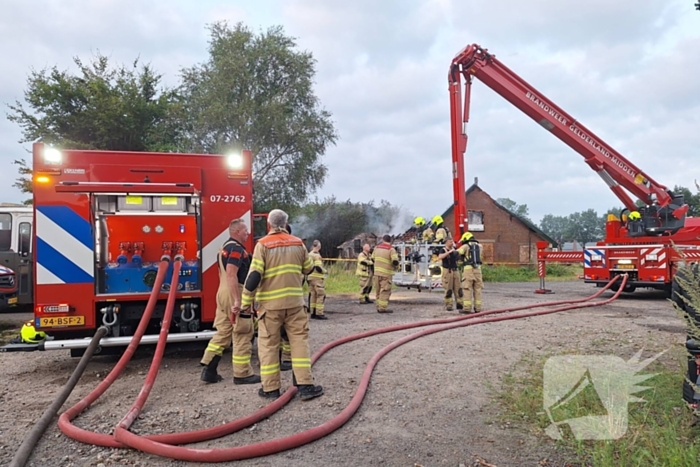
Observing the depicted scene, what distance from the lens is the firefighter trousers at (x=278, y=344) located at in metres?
4.42

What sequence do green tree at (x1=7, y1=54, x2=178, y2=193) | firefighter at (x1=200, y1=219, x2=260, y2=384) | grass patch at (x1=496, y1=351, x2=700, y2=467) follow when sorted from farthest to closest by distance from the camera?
green tree at (x1=7, y1=54, x2=178, y2=193) → firefighter at (x1=200, y1=219, x2=260, y2=384) → grass patch at (x1=496, y1=351, x2=700, y2=467)

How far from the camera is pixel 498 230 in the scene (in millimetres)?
32156

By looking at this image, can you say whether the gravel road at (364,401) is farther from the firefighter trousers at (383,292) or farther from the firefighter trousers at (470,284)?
the firefighter trousers at (383,292)

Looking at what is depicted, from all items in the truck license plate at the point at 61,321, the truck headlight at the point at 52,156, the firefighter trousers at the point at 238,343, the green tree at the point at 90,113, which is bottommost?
the firefighter trousers at the point at 238,343

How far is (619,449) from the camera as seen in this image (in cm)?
321

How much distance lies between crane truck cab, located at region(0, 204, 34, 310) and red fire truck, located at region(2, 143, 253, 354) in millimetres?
5171

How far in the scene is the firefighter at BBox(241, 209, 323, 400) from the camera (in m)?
4.42

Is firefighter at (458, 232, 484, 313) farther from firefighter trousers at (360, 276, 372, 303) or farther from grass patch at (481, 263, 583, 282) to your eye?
grass patch at (481, 263, 583, 282)

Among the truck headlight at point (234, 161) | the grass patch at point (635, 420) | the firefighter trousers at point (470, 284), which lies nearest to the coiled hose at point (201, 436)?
the grass patch at point (635, 420)

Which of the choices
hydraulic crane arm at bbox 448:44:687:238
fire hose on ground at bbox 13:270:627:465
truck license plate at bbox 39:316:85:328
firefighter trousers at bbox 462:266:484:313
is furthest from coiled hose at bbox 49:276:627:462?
hydraulic crane arm at bbox 448:44:687:238

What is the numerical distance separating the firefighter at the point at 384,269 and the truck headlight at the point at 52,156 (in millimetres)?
5987

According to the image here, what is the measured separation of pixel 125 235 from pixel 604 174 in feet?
37.1

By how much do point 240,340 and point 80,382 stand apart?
1809 mm

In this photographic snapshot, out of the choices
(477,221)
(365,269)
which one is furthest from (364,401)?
(477,221)
